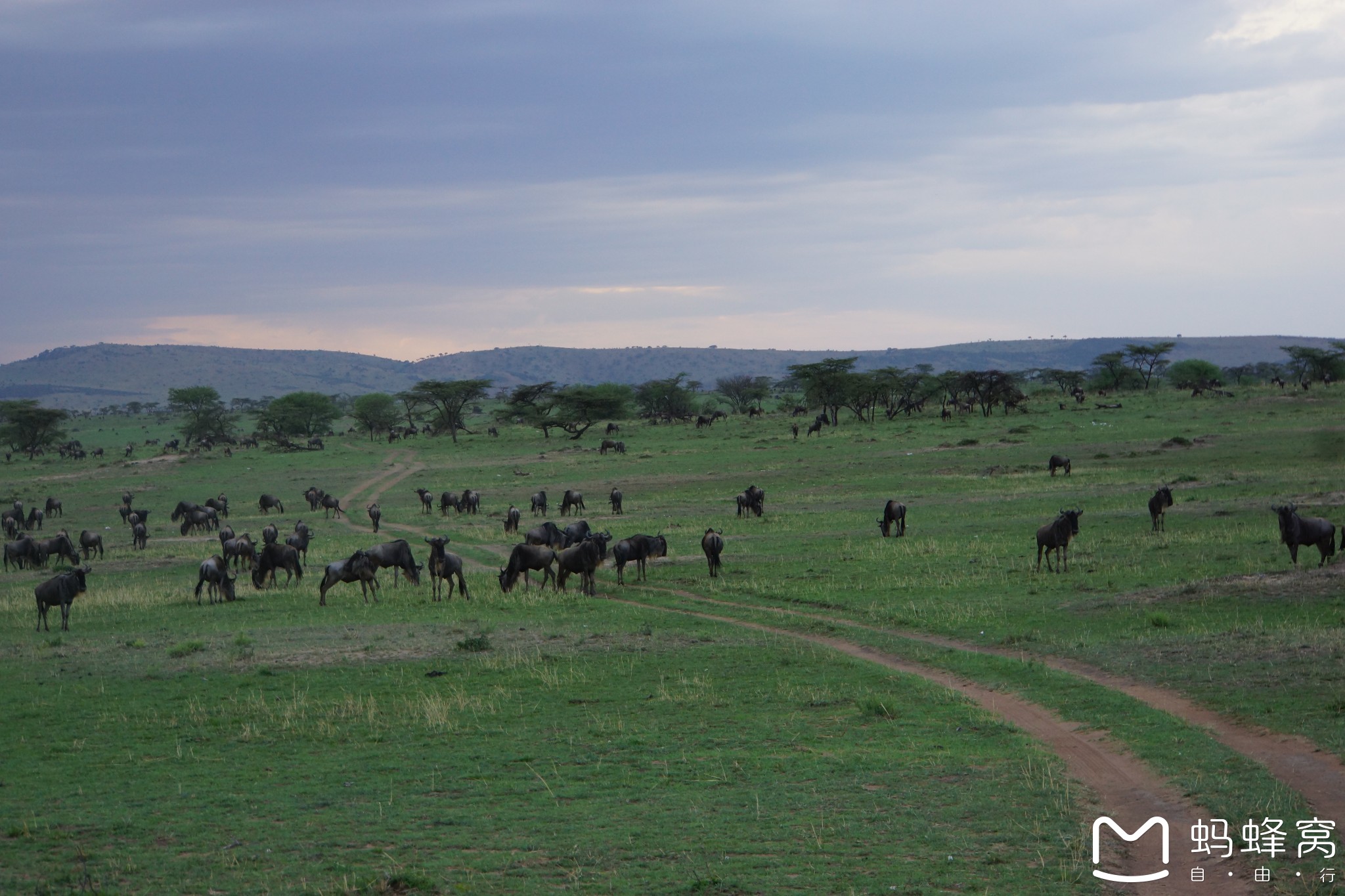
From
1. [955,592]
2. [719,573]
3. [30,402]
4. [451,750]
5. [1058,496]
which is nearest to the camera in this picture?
[451,750]

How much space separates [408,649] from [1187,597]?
47.7 ft

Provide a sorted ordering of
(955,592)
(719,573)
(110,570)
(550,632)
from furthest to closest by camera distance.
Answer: (110,570), (719,573), (955,592), (550,632)

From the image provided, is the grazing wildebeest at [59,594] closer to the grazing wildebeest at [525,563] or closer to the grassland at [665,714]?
A: the grassland at [665,714]

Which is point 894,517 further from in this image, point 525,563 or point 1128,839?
point 1128,839

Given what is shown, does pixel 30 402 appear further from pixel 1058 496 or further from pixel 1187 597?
pixel 1187 597

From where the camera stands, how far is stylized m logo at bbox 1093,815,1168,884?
856cm

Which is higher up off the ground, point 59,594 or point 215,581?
point 59,594

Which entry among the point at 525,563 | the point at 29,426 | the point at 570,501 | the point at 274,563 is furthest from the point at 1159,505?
the point at 29,426

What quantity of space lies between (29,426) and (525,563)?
93.0 meters

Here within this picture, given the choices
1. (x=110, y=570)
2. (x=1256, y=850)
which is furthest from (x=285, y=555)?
(x=1256, y=850)

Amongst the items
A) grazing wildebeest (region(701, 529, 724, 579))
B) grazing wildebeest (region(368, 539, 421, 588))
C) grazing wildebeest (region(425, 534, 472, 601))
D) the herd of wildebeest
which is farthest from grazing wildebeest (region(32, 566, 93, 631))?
grazing wildebeest (region(701, 529, 724, 579))

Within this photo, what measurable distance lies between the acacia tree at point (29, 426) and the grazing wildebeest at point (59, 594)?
285ft

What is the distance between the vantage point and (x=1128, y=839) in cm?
938

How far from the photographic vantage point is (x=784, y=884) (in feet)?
28.2
